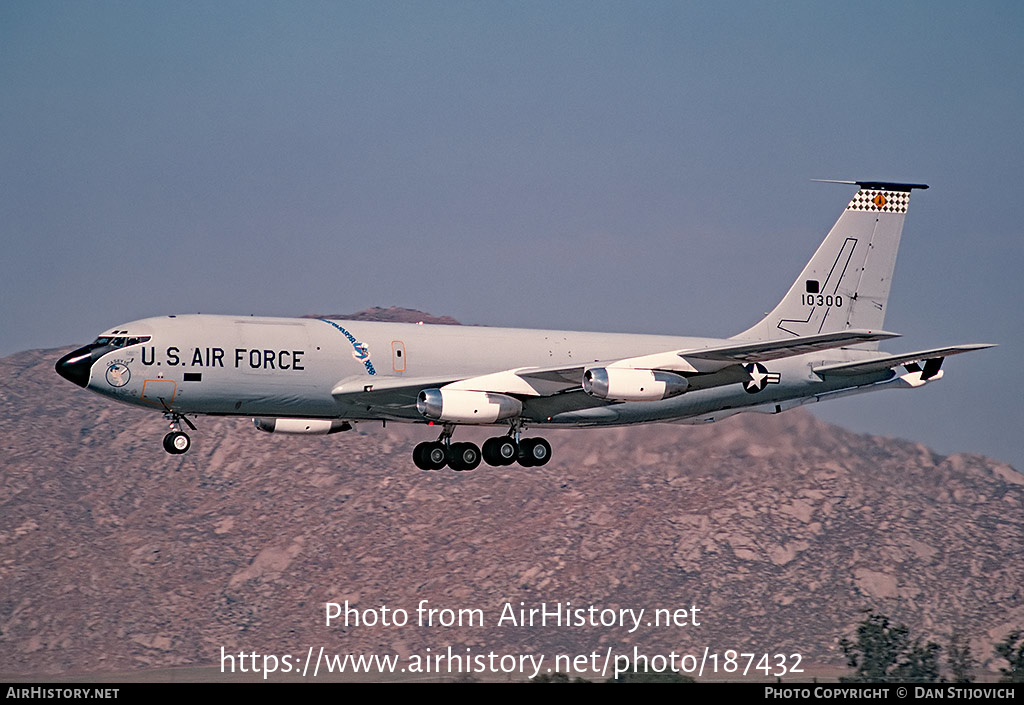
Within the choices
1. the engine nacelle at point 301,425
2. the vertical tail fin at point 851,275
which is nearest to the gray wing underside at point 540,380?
the engine nacelle at point 301,425

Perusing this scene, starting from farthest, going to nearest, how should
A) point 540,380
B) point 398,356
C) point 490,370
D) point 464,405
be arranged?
point 490,370 < point 540,380 < point 398,356 < point 464,405

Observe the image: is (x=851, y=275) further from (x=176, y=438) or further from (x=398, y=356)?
(x=176, y=438)

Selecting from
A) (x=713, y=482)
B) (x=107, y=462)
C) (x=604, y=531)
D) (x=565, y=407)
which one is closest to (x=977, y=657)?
(x=713, y=482)

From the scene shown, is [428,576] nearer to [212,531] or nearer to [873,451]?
[212,531]

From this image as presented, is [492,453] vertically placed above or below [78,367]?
below

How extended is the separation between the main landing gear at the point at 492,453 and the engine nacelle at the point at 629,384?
5.35m

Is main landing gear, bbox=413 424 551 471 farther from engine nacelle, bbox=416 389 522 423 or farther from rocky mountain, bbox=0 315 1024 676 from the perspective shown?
rocky mountain, bbox=0 315 1024 676

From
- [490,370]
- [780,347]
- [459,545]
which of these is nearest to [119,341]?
[490,370]

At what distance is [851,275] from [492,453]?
17.3m

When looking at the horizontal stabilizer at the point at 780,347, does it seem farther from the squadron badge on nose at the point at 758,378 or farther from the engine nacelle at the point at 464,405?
the engine nacelle at the point at 464,405

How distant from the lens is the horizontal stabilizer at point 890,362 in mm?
45688

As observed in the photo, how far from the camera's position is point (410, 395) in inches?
1923

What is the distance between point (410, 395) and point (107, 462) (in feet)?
331

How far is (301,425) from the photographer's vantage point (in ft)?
175
